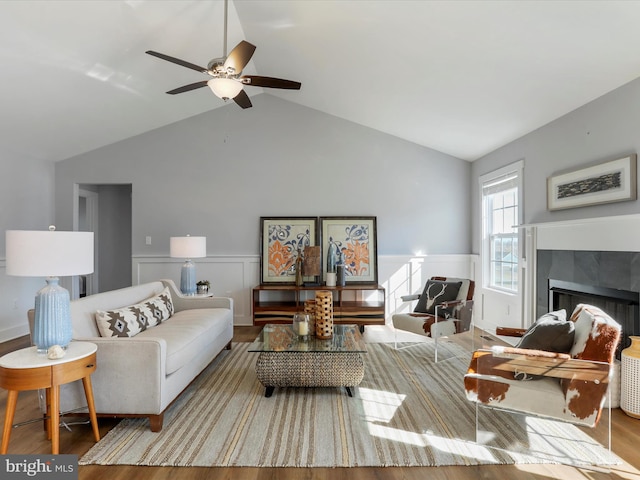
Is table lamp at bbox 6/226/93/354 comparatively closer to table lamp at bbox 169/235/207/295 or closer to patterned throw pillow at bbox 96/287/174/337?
patterned throw pillow at bbox 96/287/174/337

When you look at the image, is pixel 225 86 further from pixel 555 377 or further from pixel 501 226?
pixel 501 226

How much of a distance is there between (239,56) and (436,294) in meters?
3.01

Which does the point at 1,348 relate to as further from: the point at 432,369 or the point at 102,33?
the point at 432,369

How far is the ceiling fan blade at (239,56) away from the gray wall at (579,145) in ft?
8.94

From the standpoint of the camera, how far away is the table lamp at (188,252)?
423cm

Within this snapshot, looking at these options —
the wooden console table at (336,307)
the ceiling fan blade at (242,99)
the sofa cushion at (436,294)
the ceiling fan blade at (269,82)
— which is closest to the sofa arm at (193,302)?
the wooden console table at (336,307)

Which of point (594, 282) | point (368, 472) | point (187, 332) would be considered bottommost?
point (368, 472)

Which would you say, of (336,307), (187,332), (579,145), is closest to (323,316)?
(187,332)

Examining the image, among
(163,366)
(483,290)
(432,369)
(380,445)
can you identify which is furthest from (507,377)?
(483,290)

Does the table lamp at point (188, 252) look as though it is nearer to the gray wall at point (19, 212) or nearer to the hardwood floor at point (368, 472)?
the gray wall at point (19, 212)

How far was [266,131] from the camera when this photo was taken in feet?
17.0

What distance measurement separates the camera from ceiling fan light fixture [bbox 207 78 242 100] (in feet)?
8.50

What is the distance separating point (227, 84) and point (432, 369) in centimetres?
293

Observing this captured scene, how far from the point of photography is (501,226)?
4.59m
